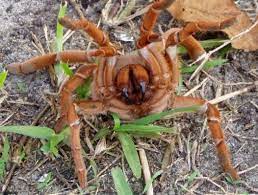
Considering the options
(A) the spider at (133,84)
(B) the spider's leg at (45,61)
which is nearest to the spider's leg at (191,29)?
(A) the spider at (133,84)

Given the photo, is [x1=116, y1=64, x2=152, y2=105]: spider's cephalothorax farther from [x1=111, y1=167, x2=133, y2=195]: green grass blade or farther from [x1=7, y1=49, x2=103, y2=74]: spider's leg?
[x1=111, y1=167, x2=133, y2=195]: green grass blade

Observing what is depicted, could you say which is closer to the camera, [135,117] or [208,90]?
[135,117]

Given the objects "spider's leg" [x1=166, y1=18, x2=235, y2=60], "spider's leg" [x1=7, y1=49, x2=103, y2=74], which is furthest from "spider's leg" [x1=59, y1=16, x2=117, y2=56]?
"spider's leg" [x1=166, y1=18, x2=235, y2=60]

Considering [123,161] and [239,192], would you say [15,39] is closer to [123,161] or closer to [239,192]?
[123,161]

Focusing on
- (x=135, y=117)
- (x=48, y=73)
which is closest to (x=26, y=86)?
(x=48, y=73)

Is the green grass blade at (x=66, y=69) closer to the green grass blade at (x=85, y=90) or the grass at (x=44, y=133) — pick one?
the green grass blade at (x=85, y=90)

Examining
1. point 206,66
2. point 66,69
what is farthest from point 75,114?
point 206,66
